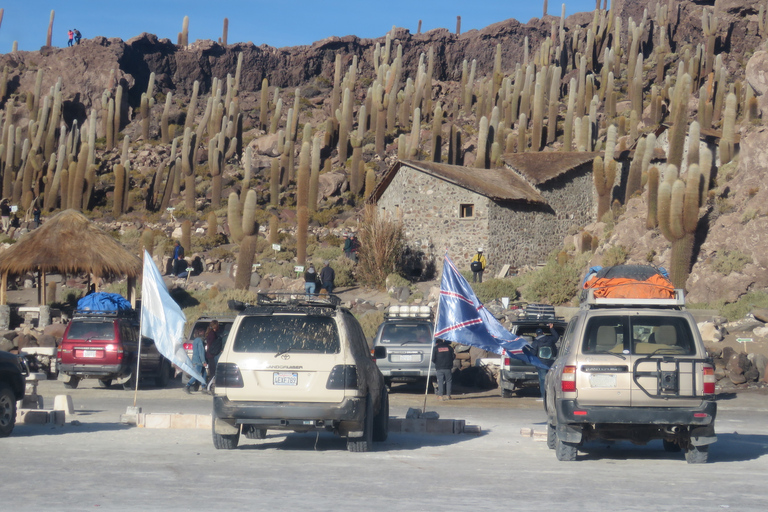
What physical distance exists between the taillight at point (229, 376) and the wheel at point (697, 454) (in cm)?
514

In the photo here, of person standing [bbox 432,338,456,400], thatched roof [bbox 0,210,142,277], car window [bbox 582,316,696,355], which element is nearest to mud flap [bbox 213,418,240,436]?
car window [bbox 582,316,696,355]

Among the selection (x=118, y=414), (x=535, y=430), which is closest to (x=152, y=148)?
(x=118, y=414)

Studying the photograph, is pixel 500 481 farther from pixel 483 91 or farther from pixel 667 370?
pixel 483 91

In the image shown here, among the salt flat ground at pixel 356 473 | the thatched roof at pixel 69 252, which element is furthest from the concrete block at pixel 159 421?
the thatched roof at pixel 69 252

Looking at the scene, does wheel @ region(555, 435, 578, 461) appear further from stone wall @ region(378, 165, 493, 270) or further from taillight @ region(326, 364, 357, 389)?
stone wall @ region(378, 165, 493, 270)

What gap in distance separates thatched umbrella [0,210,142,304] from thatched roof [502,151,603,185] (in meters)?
20.2

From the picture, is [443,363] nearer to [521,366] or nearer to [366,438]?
[521,366]

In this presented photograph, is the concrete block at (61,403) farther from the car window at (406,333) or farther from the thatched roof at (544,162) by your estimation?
the thatched roof at (544,162)

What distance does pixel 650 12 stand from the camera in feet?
247

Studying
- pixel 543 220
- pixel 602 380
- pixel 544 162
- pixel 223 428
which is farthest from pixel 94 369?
pixel 544 162

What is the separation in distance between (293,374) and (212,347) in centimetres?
838

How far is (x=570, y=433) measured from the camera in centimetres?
1020

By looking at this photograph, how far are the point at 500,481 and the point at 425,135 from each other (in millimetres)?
53276

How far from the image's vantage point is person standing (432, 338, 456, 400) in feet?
63.5
